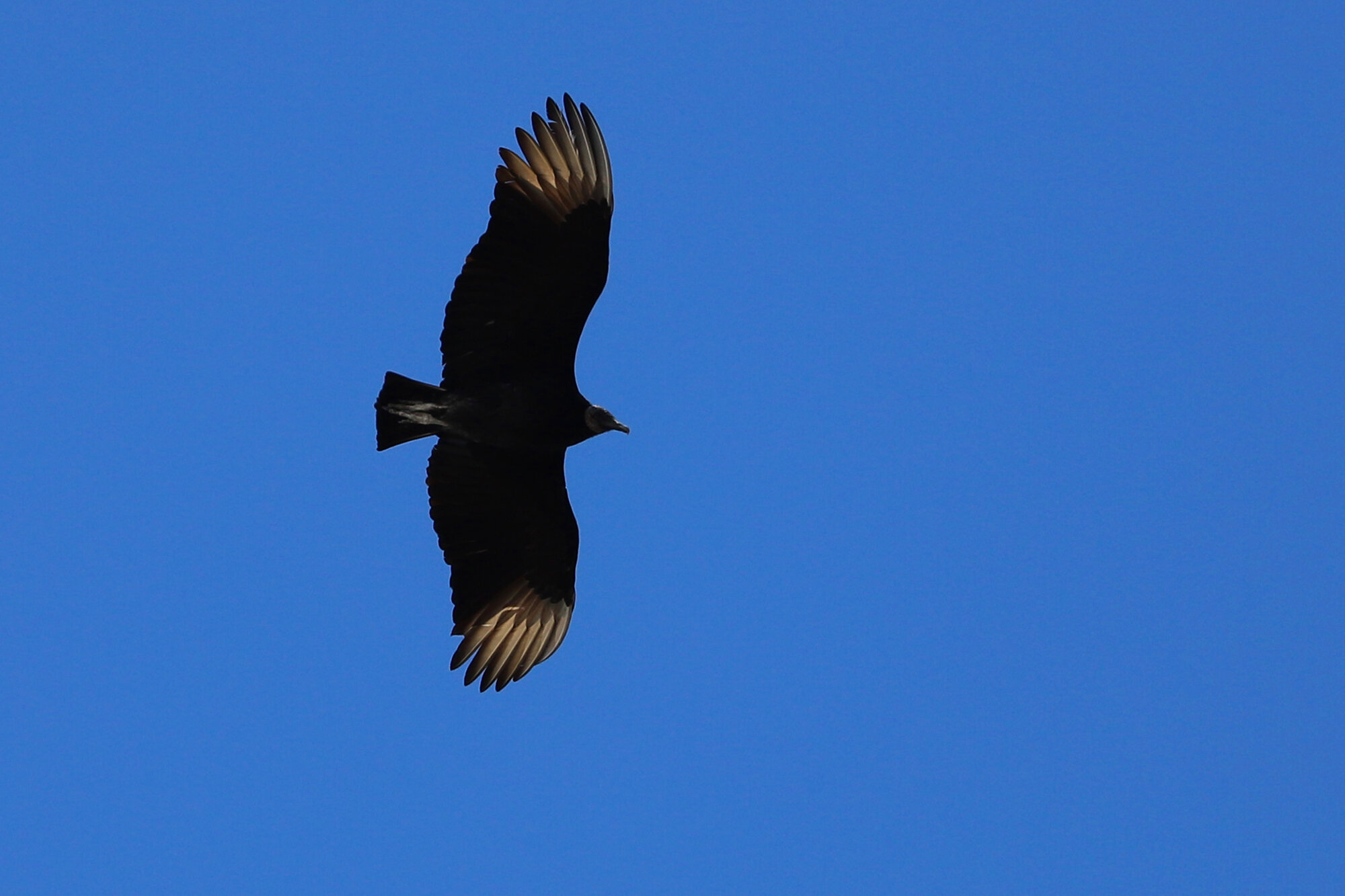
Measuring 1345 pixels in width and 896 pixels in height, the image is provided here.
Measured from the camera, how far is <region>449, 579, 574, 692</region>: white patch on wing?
12.4 metres

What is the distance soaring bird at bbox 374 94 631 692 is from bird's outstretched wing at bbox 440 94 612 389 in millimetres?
11

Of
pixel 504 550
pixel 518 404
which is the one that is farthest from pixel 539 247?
pixel 504 550

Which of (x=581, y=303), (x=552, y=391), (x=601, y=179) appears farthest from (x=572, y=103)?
(x=552, y=391)

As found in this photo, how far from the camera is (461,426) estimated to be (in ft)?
39.7

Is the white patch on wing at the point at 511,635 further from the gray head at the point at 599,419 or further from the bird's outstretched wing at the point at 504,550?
the gray head at the point at 599,419

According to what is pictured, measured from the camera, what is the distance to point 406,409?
1190 cm

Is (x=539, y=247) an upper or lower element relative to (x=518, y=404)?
upper

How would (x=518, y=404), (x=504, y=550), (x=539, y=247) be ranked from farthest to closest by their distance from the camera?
(x=504, y=550) → (x=518, y=404) → (x=539, y=247)

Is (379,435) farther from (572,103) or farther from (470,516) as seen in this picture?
(572,103)

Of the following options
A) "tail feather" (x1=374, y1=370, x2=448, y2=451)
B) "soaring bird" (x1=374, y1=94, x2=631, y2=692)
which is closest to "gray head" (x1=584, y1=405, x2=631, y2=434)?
"soaring bird" (x1=374, y1=94, x2=631, y2=692)

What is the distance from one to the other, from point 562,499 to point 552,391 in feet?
3.48

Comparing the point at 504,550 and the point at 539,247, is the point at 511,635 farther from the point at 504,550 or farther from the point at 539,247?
the point at 539,247

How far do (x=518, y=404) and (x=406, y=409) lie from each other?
3.01ft

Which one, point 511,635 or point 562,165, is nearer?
point 562,165
